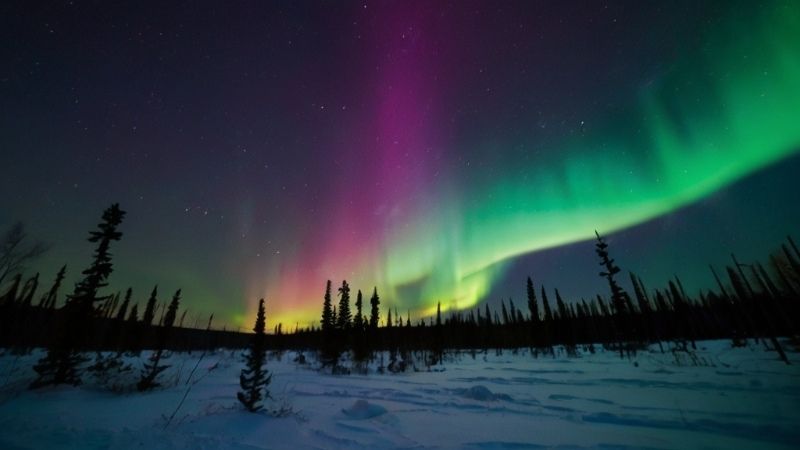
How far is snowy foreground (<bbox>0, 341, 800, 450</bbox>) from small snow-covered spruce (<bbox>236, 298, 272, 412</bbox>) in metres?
0.42

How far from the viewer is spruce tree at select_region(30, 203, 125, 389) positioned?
418 inches

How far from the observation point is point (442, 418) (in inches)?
237

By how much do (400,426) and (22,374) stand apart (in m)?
15.7

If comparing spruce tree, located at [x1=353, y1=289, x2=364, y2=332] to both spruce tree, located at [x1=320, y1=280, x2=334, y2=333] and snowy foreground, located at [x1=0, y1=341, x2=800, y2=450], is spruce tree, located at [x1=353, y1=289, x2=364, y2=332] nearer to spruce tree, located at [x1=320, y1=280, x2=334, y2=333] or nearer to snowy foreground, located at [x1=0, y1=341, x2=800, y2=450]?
spruce tree, located at [x1=320, y1=280, x2=334, y2=333]

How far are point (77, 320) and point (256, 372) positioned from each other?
11.5m

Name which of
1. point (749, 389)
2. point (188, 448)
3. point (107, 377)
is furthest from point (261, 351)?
point (749, 389)

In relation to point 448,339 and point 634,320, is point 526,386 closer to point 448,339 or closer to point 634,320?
point 634,320

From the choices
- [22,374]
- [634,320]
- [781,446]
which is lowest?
[781,446]

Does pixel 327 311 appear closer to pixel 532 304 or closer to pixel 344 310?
pixel 344 310

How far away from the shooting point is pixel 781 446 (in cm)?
405

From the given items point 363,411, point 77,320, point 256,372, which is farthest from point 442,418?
point 77,320

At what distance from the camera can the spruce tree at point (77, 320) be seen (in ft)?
34.9

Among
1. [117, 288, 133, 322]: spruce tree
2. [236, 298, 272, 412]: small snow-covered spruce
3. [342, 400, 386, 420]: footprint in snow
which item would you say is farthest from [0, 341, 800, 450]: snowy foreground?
[117, 288, 133, 322]: spruce tree

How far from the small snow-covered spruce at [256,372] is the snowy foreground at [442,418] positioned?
42 cm
